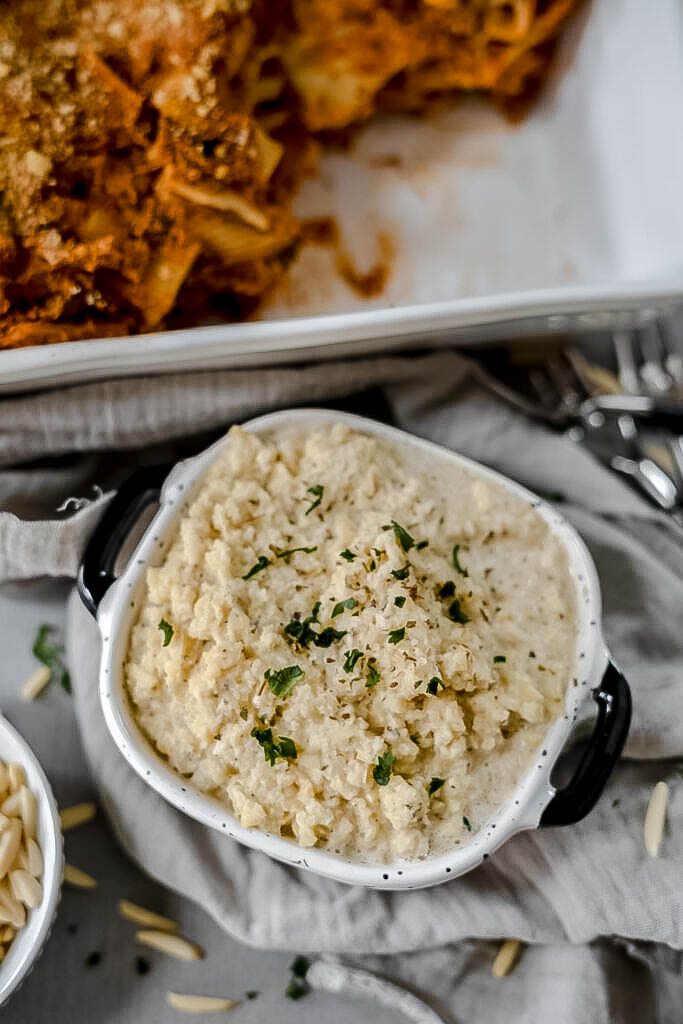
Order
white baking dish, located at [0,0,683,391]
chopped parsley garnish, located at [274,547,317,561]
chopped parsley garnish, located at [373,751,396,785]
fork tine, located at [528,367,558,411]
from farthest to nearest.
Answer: fork tine, located at [528,367,558,411] → white baking dish, located at [0,0,683,391] → chopped parsley garnish, located at [274,547,317,561] → chopped parsley garnish, located at [373,751,396,785]

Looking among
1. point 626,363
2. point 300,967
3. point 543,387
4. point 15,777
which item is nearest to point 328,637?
point 15,777

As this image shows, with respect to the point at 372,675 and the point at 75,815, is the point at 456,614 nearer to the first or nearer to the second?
the point at 372,675

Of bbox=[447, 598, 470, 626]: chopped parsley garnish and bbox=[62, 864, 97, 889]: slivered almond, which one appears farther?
bbox=[62, 864, 97, 889]: slivered almond

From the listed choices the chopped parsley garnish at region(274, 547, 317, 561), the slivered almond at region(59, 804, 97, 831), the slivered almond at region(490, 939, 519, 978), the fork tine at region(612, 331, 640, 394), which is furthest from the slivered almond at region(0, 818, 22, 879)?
the fork tine at region(612, 331, 640, 394)

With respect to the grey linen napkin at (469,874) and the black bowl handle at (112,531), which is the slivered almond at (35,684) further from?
the black bowl handle at (112,531)

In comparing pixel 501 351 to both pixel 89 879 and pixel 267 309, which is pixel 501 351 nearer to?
pixel 267 309

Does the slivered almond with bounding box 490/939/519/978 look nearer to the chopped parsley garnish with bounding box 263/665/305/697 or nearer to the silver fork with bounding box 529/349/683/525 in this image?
the chopped parsley garnish with bounding box 263/665/305/697
